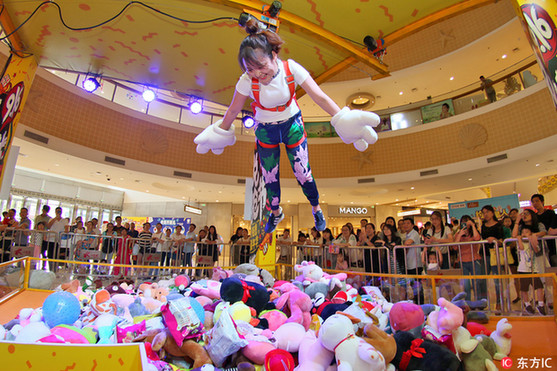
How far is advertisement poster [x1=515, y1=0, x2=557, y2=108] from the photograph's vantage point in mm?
1657

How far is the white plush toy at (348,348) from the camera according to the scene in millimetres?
1408

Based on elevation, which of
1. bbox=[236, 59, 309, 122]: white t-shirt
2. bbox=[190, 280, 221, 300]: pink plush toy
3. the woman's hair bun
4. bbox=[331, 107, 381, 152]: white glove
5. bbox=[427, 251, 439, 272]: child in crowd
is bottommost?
bbox=[190, 280, 221, 300]: pink plush toy

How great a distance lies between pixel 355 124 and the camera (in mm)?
2014

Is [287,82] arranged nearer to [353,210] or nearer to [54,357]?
[54,357]

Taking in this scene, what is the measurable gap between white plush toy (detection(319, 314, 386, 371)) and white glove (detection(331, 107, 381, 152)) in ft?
3.73

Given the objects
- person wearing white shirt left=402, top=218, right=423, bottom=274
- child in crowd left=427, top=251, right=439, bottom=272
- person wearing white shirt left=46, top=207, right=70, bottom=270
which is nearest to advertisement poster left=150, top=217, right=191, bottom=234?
person wearing white shirt left=46, top=207, right=70, bottom=270

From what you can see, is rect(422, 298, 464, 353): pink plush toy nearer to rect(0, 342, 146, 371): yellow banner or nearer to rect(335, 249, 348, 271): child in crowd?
rect(0, 342, 146, 371): yellow banner

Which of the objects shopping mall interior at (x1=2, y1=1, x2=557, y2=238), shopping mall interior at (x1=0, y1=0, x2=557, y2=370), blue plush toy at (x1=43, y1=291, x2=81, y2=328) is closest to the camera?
blue plush toy at (x1=43, y1=291, x2=81, y2=328)

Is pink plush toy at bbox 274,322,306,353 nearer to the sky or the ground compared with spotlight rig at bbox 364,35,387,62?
nearer to the ground

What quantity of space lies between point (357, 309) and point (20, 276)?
152 inches

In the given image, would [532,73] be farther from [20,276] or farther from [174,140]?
[20,276]

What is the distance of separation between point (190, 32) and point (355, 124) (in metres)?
2.31

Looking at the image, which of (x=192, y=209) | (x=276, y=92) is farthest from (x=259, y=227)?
(x=192, y=209)

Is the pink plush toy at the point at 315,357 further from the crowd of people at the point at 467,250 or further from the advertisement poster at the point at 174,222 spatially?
the advertisement poster at the point at 174,222
